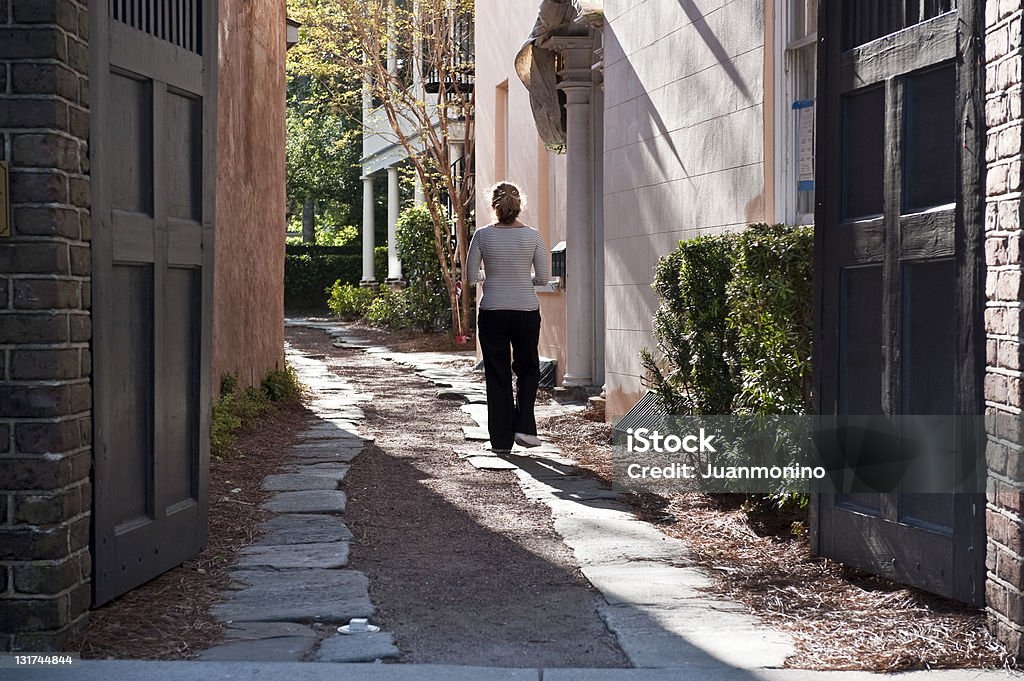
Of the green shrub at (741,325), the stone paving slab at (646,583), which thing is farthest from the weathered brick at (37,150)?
the green shrub at (741,325)

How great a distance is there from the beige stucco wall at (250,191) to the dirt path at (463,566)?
1.68 metres

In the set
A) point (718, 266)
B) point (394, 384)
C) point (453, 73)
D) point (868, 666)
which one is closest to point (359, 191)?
point (453, 73)

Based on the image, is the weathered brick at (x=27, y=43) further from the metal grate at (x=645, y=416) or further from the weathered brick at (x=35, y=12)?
the metal grate at (x=645, y=416)

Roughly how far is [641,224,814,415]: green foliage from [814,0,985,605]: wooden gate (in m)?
0.50

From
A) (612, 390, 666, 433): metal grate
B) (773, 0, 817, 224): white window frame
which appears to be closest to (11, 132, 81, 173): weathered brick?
(612, 390, 666, 433): metal grate

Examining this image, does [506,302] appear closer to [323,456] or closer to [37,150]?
[323,456]

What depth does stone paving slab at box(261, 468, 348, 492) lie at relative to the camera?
686 centimetres

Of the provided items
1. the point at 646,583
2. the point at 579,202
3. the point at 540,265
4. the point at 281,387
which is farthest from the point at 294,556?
the point at 579,202

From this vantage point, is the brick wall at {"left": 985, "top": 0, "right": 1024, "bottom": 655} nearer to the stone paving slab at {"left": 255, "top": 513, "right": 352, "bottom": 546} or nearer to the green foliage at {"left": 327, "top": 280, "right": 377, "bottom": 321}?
the stone paving slab at {"left": 255, "top": 513, "right": 352, "bottom": 546}

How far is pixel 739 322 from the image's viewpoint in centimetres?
579

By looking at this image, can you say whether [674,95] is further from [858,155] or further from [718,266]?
[858,155]

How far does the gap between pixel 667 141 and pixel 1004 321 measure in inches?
186

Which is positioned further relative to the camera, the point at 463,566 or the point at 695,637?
the point at 463,566

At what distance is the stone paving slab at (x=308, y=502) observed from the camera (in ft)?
20.5
